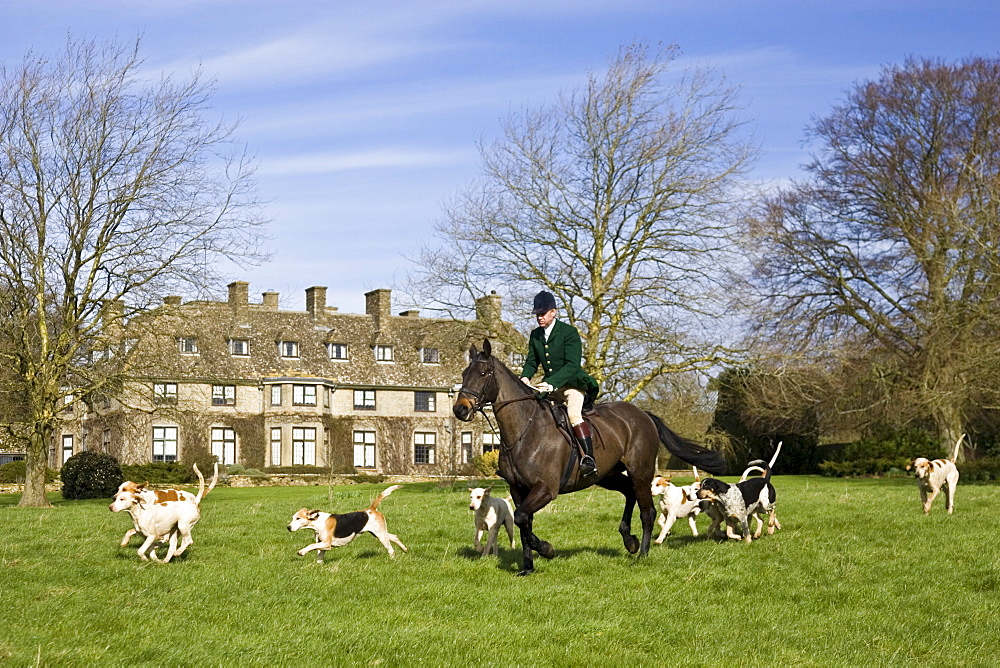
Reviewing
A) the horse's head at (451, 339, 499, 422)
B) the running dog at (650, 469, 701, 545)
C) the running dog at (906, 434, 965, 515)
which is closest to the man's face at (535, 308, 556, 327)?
the horse's head at (451, 339, 499, 422)

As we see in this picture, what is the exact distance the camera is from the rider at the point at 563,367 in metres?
12.8

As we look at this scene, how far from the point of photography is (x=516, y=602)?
10531 mm

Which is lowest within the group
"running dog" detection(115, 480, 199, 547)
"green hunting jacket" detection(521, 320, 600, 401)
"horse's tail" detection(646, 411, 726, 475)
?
"running dog" detection(115, 480, 199, 547)

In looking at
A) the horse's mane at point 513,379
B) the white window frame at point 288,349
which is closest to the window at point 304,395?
the white window frame at point 288,349

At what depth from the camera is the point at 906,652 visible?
9273mm

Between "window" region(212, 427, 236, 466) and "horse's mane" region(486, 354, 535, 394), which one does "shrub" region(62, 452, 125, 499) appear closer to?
"horse's mane" region(486, 354, 535, 394)

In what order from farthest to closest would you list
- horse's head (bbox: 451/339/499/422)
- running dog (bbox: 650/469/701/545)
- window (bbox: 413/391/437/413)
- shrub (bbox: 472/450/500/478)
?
window (bbox: 413/391/437/413) → shrub (bbox: 472/450/500/478) → running dog (bbox: 650/469/701/545) → horse's head (bbox: 451/339/499/422)

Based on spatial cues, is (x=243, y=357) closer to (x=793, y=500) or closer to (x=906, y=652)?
(x=793, y=500)

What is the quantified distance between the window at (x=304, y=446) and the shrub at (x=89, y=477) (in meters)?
27.3

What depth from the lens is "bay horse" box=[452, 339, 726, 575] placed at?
12.2 metres

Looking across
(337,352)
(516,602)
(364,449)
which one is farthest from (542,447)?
(337,352)

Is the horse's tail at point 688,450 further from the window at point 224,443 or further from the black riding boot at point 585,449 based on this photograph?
the window at point 224,443

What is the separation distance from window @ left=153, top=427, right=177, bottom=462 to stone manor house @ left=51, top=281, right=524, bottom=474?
0.06 metres

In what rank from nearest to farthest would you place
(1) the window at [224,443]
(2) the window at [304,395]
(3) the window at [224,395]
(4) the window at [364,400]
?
1. (1) the window at [224,443]
2. (3) the window at [224,395]
3. (2) the window at [304,395]
4. (4) the window at [364,400]
